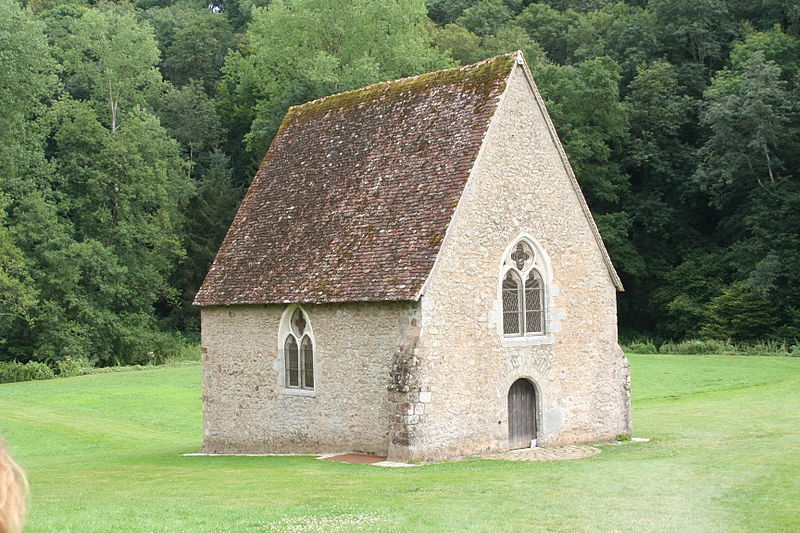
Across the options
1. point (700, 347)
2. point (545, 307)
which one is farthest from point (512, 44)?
point (545, 307)

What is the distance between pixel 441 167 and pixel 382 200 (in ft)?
5.78

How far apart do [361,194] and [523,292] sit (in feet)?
15.2

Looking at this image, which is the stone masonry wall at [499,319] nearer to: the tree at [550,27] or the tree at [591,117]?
the tree at [591,117]

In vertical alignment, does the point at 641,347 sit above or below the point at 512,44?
below

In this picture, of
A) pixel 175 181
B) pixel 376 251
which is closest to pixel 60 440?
pixel 376 251

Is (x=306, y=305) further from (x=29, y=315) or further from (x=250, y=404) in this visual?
(x=29, y=315)

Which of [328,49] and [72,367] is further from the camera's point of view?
[328,49]

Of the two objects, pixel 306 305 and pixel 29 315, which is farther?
pixel 29 315

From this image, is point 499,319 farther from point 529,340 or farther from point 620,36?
point 620,36

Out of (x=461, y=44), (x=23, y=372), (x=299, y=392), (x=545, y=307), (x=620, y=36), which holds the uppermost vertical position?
(x=461, y=44)

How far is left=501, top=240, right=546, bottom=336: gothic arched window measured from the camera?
22391mm

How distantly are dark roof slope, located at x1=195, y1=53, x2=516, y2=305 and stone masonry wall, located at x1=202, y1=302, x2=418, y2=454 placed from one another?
2.04 ft

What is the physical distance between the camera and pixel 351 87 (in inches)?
2103

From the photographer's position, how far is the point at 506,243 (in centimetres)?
2208
